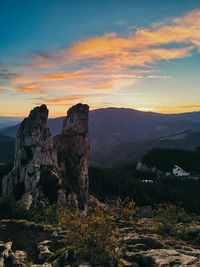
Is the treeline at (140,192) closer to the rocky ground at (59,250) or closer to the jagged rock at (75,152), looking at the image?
the jagged rock at (75,152)

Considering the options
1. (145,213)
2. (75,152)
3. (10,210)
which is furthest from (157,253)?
(75,152)

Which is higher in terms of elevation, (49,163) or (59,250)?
(59,250)

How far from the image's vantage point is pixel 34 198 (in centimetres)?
3750

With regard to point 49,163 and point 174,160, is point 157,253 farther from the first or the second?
point 174,160

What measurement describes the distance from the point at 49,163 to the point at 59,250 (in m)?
37.0

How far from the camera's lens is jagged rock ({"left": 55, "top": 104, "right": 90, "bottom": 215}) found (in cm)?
5512

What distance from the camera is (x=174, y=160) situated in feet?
569

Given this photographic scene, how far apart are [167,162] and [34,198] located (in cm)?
15474

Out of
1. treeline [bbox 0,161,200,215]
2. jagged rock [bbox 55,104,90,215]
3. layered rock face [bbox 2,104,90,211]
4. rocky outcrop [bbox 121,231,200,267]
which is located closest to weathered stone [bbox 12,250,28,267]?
rocky outcrop [bbox 121,231,200,267]

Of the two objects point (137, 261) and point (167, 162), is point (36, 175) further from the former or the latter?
point (167, 162)

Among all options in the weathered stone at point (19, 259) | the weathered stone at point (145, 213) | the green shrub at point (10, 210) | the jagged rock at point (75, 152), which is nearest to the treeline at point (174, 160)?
the weathered stone at point (145, 213)

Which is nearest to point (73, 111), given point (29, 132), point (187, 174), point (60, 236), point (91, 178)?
point (29, 132)

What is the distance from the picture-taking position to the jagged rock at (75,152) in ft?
181

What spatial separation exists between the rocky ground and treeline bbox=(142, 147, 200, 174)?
519 ft
